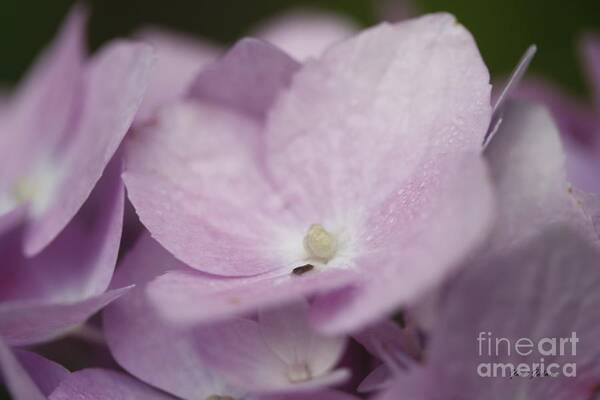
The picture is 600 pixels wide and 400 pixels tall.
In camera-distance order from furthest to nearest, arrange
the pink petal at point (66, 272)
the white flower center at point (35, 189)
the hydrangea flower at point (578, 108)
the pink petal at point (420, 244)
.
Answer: the hydrangea flower at point (578, 108) → the white flower center at point (35, 189) → the pink petal at point (66, 272) → the pink petal at point (420, 244)

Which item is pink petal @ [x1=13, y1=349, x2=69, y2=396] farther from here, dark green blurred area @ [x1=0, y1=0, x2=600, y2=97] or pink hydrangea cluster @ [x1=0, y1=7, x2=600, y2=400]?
dark green blurred area @ [x1=0, y1=0, x2=600, y2=97]

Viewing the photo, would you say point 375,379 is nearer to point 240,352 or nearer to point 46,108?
point 240,352

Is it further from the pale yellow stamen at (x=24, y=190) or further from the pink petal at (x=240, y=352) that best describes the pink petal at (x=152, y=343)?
the pale yellow stamen at (x=24, y=190)

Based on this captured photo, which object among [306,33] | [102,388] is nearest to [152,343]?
[102,388]

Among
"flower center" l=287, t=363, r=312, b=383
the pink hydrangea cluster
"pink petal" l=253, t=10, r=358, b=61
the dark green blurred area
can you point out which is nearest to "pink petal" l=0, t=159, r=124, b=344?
the pink hydrangea cluster

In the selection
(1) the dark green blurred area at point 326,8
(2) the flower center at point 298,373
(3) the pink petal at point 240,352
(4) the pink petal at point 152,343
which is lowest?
(1) the dark green blurred area at point 326,8

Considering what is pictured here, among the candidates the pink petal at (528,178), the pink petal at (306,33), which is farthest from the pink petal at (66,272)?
the pink petal at (306,33)

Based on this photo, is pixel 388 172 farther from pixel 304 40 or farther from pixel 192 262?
pixel 304 40

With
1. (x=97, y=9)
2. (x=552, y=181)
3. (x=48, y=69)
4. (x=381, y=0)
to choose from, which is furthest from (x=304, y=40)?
(x=97, y=9)
